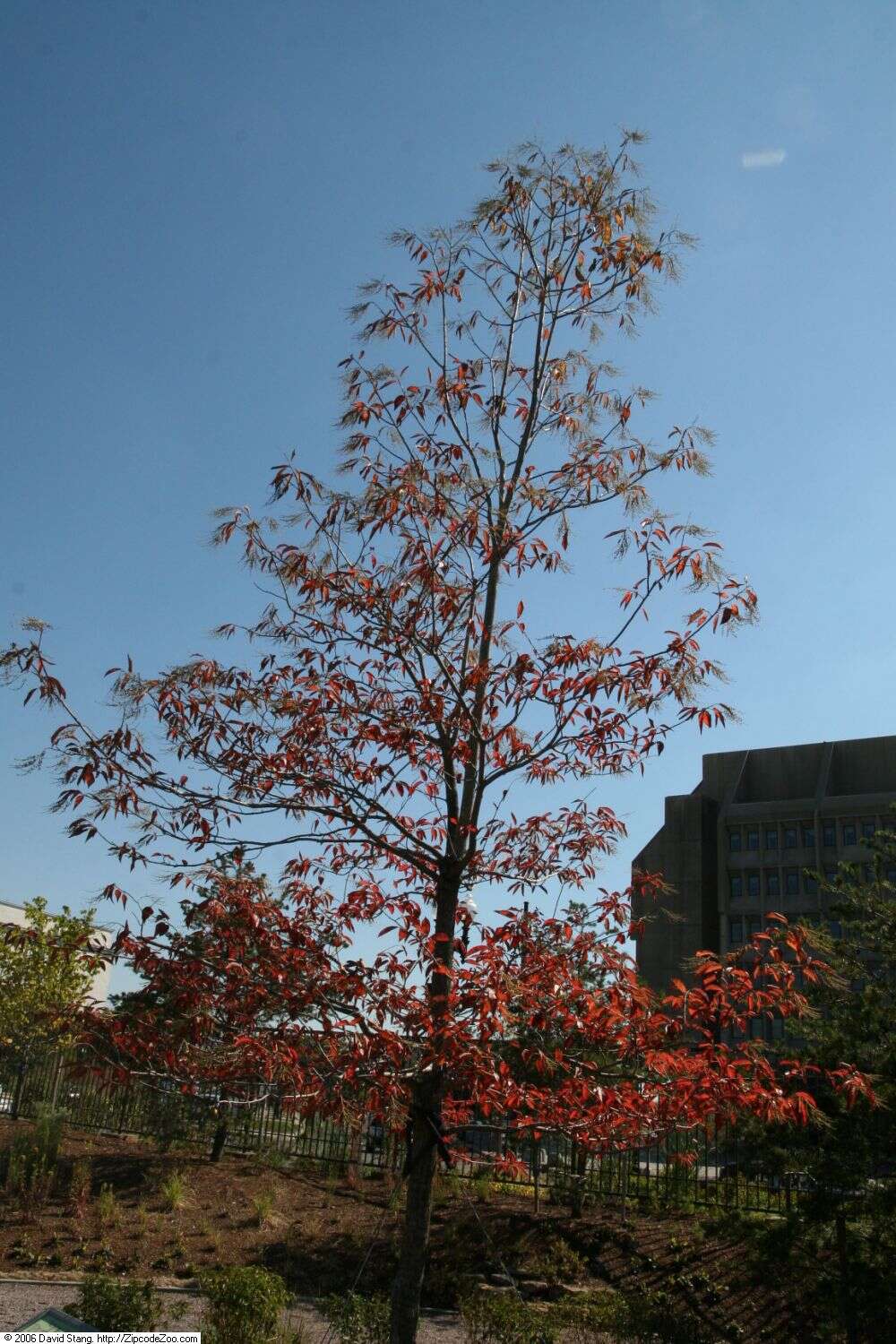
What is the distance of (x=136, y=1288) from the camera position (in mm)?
6496

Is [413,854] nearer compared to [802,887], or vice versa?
[413,854]

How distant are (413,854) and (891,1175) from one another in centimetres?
486

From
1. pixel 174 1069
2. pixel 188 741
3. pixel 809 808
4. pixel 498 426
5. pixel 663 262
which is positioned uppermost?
pixel 809 808

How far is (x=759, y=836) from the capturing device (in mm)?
66375

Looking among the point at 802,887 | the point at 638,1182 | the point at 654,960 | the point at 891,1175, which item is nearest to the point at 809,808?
the point at 802,887

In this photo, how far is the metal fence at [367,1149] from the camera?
1156cm

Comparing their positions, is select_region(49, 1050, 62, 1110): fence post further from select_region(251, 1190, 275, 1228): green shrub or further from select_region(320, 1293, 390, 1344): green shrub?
select_region(320, 1293, 390, 1344): green shrub

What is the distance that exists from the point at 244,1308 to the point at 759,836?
211ft

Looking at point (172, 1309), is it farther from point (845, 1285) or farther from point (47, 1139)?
point (47, 1139)

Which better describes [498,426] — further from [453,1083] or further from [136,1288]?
[136,1288]

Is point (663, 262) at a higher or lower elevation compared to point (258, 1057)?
higher

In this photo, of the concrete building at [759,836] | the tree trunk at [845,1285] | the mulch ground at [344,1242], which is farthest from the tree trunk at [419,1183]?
the concrete building at [759,836]

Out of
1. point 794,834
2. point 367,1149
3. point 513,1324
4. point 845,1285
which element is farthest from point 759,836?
point 513,1324

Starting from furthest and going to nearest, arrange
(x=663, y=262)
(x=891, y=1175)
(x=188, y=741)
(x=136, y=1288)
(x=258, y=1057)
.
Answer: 1. (x=891, y=1175)
2. (x=663, y=262)
3. (x=136, y=1288)
4. (x=188, y=741)
5. (x=258, y=1057)
